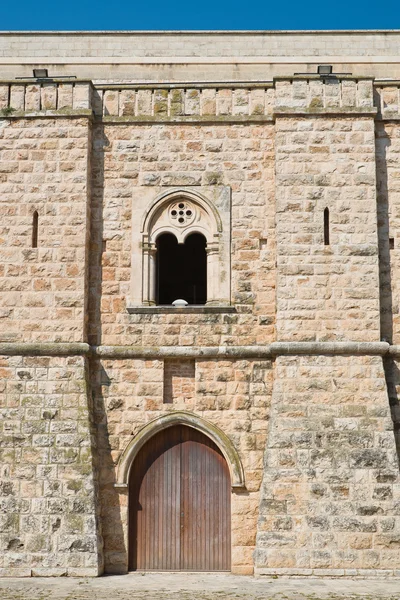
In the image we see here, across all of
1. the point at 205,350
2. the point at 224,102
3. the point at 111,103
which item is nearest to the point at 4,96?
the point at 111,103

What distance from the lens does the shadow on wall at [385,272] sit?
14.0 metres

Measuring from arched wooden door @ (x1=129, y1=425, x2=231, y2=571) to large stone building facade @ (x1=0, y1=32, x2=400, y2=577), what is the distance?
3.8 inches

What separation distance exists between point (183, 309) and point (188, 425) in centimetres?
179

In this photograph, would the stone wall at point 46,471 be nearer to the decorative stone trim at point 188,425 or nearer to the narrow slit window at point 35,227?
the decorative stone trim at point 188,425

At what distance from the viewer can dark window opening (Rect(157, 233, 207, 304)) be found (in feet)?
59.4

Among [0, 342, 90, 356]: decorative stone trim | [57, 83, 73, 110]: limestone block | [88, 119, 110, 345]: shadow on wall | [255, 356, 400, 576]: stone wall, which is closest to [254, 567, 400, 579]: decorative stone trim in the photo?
[255, 356, 400, 576]: stone wall

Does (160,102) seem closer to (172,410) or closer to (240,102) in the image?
(240,102)

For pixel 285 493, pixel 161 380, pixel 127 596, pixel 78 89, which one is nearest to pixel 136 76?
pixel 78 89

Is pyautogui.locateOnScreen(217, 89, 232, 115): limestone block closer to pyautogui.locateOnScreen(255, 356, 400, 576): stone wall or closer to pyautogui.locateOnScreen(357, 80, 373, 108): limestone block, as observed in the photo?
pyautogui.locateOnScreen(357, 80, 373, 108): limestone block

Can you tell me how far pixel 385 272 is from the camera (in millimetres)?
14438

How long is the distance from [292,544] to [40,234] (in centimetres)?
606

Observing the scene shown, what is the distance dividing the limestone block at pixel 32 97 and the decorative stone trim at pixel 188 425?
5.40 meters

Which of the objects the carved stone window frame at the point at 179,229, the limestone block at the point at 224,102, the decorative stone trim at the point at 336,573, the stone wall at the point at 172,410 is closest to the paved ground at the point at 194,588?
the decorative stone trim at the point at 336,573

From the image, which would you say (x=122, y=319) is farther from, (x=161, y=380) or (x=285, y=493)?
(x=285, y=493)
